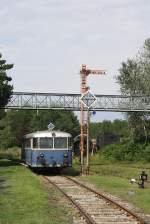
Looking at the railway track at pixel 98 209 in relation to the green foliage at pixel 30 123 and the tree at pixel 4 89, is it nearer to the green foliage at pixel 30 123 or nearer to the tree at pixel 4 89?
the tree at pixel 4 89

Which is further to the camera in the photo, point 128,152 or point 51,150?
point 128,152

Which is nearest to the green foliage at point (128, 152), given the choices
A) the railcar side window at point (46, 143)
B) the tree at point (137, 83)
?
the tree at point (137, 83)

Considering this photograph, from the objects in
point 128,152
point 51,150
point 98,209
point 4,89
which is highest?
point 4,89

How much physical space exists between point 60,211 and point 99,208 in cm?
135

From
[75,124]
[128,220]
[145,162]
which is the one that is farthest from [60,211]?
[75,124]

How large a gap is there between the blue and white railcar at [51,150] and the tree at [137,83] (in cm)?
3582

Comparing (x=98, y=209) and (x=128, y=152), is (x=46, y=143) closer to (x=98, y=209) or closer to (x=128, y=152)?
(x=98, y=209)

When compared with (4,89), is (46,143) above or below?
below

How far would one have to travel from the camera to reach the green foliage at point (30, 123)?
410 feet

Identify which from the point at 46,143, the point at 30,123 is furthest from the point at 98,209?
the point at 30,123

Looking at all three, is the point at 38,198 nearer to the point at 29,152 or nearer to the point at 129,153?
the point at 29,152

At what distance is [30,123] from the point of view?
141m

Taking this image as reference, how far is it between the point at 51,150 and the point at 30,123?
340 feet

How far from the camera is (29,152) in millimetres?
40344
